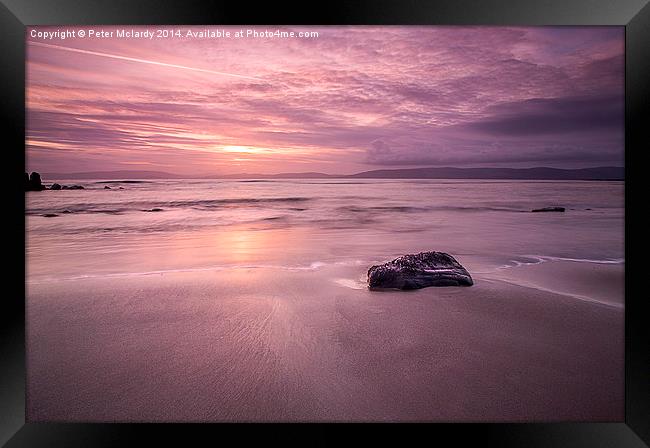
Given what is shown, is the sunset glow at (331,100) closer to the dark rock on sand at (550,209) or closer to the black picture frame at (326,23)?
the black picture frame at (326,23)

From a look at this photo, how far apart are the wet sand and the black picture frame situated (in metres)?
0.06

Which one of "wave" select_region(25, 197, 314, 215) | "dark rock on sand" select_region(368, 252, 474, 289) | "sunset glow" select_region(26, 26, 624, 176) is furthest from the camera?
"wave" select_region(25, 197, 314, 215)

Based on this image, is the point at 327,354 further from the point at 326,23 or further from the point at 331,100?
the point at 331,100

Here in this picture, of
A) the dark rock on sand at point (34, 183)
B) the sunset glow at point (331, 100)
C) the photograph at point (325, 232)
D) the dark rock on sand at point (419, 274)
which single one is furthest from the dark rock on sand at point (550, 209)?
the dark rock on sand at point (34, 183)

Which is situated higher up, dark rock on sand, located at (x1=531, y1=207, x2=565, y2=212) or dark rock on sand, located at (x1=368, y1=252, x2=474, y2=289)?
dark rock on sand, located at (x1=531, y1=207, x2=565, y2=212)

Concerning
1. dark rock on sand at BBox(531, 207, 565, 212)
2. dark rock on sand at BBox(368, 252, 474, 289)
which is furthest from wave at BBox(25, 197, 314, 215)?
dark rock on sand at BBox(531, 207, 565, 212)

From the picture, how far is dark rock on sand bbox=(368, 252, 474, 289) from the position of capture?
7.97ft

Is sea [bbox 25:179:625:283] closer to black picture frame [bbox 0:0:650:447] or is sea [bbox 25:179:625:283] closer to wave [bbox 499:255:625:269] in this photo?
wave [bbox 499:255:625:269]

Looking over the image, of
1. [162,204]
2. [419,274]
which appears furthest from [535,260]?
A: [162,204]

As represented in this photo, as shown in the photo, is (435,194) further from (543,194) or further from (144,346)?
(144,346)

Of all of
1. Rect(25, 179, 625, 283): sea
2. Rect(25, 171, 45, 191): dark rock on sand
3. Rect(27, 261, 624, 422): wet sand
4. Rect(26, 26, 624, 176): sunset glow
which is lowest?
Rect(27, 261, 624, 422): wet sand

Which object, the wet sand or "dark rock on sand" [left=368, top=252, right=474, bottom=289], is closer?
the wet sand

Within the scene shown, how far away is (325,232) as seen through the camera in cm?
359
